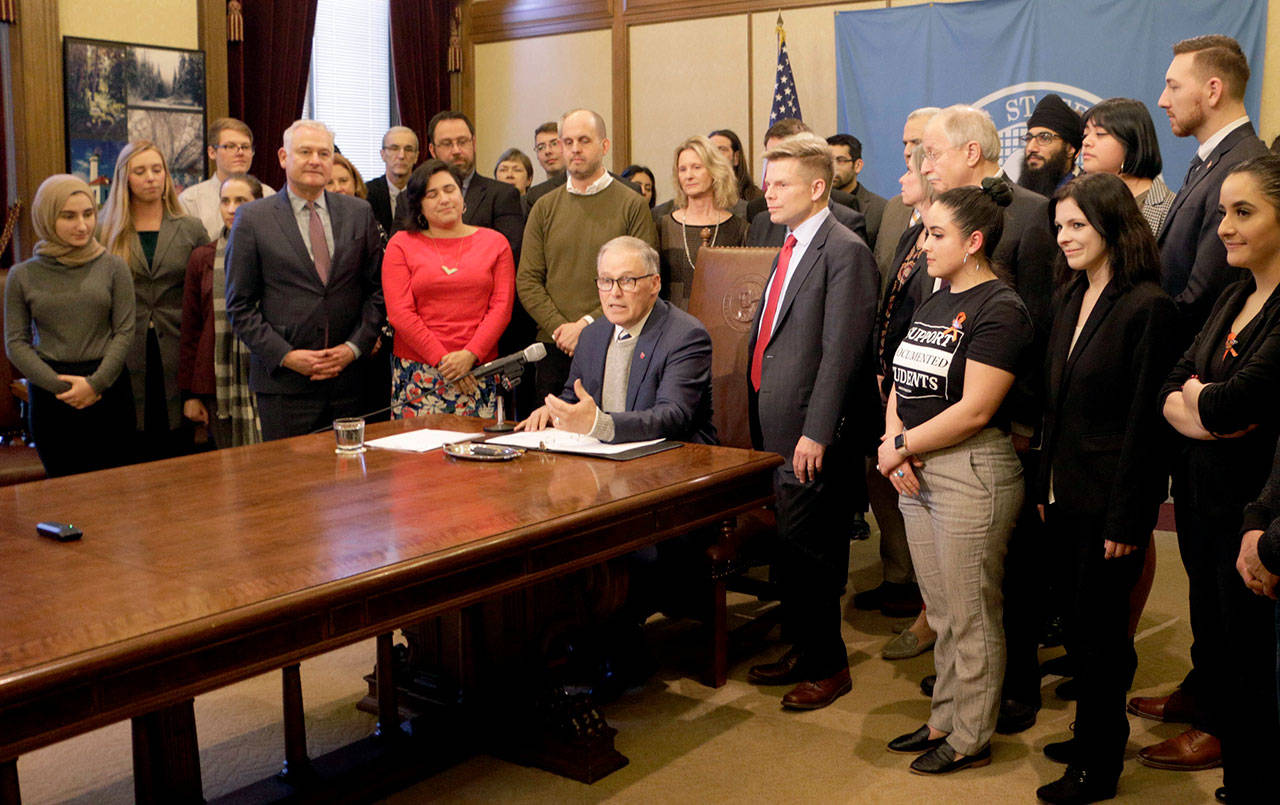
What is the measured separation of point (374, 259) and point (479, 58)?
5.00 metres

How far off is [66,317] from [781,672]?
287cm

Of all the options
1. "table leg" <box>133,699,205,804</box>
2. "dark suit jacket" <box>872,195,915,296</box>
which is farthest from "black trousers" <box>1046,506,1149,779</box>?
"table leg" <box>133,699,205,804</box>

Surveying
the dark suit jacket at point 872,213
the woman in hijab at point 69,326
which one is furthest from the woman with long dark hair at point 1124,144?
the woman in hijab at point 69,326

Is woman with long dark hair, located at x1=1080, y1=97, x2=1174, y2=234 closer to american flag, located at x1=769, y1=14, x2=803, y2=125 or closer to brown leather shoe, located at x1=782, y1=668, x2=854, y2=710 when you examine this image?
brown leather shoe, located at x1=782, y1=668, x2=854, y2=710

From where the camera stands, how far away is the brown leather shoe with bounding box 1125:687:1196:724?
3.27 meters

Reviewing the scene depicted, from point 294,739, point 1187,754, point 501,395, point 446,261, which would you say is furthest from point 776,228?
point 294,739

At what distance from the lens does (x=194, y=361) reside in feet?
15.9

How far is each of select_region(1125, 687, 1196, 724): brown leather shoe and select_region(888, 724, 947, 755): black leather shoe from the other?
69cm

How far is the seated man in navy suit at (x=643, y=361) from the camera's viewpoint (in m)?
3.41

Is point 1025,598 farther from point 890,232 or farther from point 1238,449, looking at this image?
point 890,232

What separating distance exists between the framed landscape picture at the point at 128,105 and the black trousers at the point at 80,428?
7.72 feet

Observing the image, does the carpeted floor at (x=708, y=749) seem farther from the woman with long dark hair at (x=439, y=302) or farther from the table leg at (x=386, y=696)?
the woman with long dark hair at (x=439, y=302)

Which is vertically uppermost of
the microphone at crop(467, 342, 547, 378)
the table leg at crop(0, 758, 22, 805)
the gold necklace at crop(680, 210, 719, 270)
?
the gold necklace at crop(680, 210, 719, 270)

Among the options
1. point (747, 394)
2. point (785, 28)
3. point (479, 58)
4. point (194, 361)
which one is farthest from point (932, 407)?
point (479, 58)
